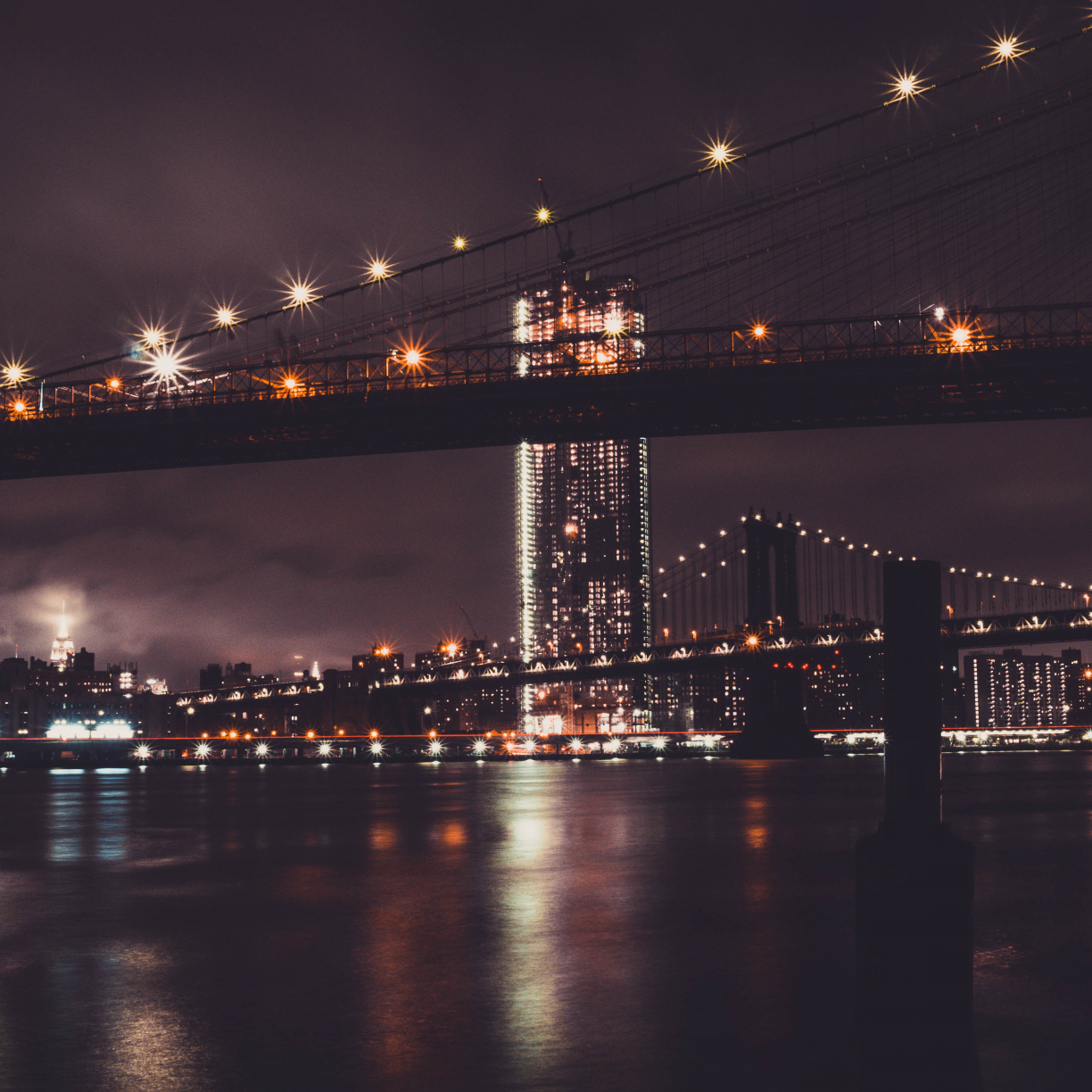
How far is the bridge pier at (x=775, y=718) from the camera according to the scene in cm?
9206

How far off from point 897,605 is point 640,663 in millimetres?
84259

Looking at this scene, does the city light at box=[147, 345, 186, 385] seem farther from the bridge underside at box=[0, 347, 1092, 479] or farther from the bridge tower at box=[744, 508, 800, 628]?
the bridge tower at box=[744, 508, 800, 628]

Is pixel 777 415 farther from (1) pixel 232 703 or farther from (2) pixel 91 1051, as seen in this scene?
(1) pixel 232 703

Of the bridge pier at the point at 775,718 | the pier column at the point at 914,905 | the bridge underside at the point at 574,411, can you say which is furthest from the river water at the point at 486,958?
the bridge pier at the point at 775,718

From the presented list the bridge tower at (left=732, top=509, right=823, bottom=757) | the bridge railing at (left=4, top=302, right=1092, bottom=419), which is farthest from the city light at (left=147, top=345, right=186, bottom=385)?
the bridge tower at (left=732, top=509, right=823, bottom=757)

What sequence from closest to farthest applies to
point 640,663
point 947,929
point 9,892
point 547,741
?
1. point 947,929
2. point 9,892
3. point 640,663
4. point 547,741

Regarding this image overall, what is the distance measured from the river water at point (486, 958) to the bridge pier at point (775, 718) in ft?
212

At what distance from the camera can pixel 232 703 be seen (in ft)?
408

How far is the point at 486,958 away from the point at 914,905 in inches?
202

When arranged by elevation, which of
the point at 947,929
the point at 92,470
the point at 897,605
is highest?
the point at 92,470

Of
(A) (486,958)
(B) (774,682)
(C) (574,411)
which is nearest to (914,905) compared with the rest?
(A) (486,958)

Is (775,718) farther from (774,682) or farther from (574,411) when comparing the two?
(574,411)

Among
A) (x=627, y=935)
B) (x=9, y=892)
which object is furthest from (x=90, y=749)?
(x=627, y=935)

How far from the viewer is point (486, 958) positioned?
38.3 ft
